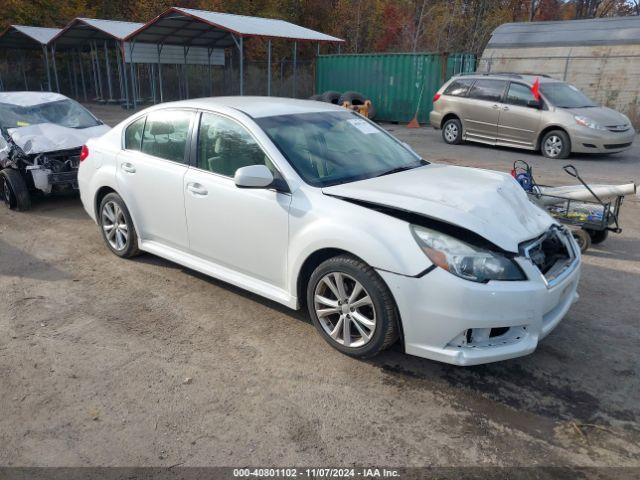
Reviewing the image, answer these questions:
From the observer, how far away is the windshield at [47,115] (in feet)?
26.4

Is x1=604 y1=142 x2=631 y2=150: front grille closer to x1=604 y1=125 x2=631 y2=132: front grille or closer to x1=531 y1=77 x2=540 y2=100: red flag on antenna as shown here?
x1=604 y1=125 x2=631 y2=132: front grille

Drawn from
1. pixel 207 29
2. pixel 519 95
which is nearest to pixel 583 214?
pixel 519 95

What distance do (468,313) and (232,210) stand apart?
1.95 metres

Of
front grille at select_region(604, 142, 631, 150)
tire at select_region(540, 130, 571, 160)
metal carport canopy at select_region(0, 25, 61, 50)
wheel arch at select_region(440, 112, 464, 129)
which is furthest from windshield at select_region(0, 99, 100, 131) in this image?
metal carport canopy at select_region(0, 25, 61, 50)

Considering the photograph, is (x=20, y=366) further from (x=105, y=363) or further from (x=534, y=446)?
(x=534, y=446)

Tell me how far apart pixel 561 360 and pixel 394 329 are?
4.13 feet

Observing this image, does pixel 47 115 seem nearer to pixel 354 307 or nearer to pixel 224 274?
pixel 224 274

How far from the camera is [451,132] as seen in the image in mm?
14047

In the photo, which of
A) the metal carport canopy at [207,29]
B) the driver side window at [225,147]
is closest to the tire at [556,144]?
the driver side window at [225,147]

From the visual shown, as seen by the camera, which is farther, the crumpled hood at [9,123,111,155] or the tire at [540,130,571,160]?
the tire at [540,130,571,160]

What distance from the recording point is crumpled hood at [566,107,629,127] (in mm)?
11359

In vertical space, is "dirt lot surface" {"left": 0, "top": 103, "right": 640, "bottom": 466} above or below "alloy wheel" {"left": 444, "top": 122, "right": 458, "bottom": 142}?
above

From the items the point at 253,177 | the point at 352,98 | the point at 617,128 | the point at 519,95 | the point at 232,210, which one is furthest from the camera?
the point at 352,98

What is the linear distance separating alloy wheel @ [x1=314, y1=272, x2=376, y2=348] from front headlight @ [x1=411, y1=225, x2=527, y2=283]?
0.51 meters
